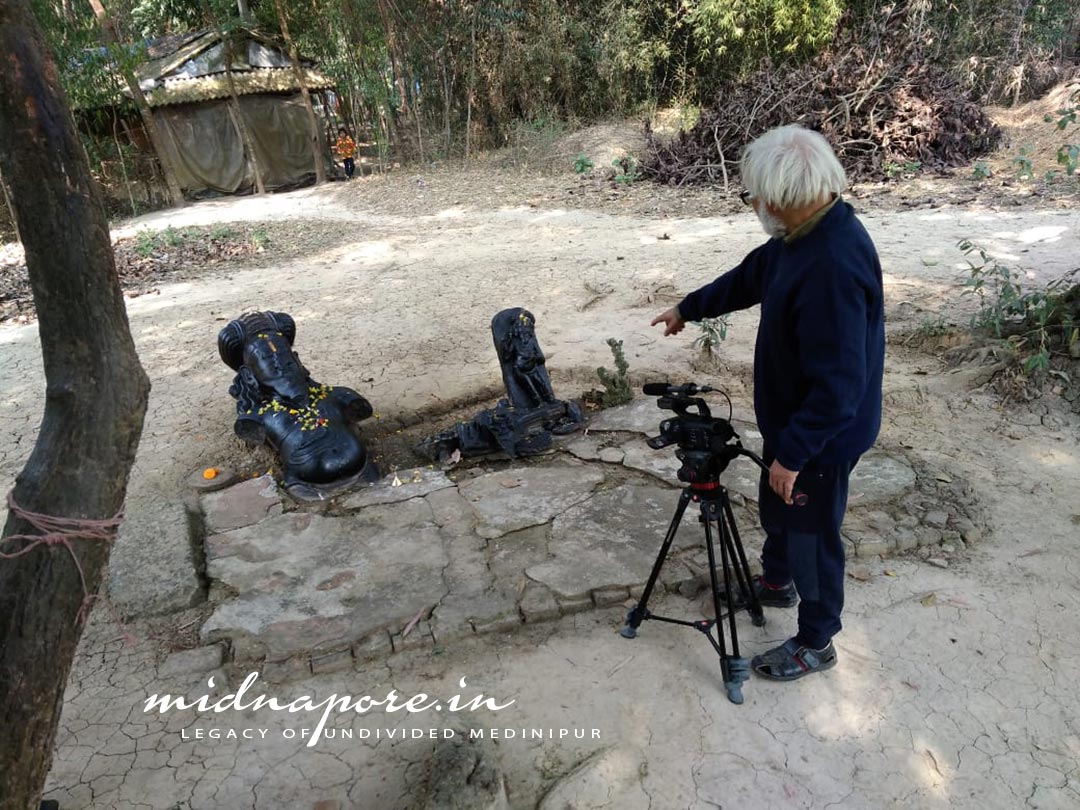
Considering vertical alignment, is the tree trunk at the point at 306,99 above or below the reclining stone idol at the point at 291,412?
above

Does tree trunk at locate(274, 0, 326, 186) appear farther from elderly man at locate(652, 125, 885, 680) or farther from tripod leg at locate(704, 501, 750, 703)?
tripod leg at locate(704, 501, 750, 703)

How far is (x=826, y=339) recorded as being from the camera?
1788mm

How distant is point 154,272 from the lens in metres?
7.98

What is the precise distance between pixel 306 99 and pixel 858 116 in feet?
33.0

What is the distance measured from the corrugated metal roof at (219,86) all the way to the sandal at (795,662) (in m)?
14.7

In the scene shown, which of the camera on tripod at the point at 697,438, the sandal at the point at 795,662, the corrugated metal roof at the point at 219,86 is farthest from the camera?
the corrugated metal roof at the point at 219,86

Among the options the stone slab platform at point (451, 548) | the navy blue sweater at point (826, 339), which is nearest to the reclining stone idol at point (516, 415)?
the stone slab platform at point (451, 548)

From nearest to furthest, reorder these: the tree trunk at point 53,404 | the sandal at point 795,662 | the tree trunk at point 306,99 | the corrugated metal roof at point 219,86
A: 1. the tree trunk at point 53,404
2. the sandal at point 795,662
3. the tree trunk at point 306,99
4. the corrugated metal roof at point 219,86

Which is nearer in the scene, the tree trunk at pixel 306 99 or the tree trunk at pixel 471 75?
the tree trunk at pixel 306 99

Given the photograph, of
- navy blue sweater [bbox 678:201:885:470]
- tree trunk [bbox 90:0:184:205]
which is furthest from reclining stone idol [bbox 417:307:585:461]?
tree trunk [bbox 90:0:184:205]

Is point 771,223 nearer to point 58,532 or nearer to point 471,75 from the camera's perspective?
point 58,532

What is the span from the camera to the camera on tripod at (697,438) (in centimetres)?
202

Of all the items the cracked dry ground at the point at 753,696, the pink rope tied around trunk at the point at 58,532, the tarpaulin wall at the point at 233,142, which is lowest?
the cracked dry ground at the point at 753,696

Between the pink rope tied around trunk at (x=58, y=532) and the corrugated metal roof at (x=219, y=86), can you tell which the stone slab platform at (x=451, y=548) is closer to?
the pink rope tied around trunk at (x=58, y=532)
